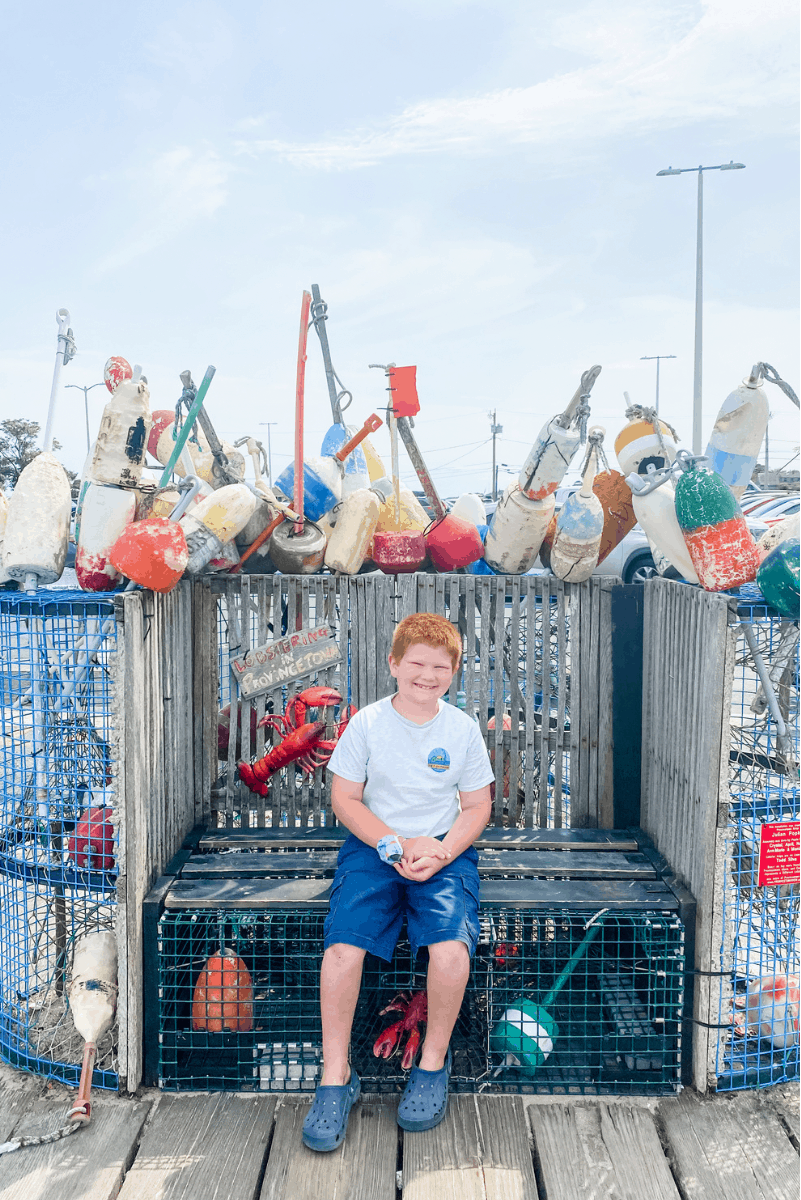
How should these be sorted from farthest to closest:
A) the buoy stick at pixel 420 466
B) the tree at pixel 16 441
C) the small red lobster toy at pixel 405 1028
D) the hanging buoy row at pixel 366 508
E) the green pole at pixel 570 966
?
the tree at pixel 16 441
the buoy stick at pixel 420 466
the hanging buoy row at pixel 366 508
the green pole at pixel 570 966
the small red lobster toy at pixel 405 1028

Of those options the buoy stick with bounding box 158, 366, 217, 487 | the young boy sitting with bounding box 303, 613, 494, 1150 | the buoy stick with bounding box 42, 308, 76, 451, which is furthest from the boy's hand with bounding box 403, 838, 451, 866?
the buoy stick with bounding box 42, 308, 76, 451

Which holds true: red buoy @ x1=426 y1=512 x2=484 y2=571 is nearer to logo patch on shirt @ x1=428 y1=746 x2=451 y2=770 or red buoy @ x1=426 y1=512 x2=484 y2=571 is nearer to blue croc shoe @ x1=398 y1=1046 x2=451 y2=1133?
logo patch on shirt @ x1=428 y1=746 x2=451 y2=770

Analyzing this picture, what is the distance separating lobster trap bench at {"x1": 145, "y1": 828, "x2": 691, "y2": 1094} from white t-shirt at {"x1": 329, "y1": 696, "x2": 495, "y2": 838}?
37 cm

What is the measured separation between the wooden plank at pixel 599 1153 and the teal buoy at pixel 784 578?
1679 mm

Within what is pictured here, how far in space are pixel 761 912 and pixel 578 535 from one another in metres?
1.52

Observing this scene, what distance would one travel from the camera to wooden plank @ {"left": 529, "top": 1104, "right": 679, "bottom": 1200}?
242 cm

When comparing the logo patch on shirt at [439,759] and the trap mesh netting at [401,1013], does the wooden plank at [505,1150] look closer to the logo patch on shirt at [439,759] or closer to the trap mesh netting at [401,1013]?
the trap mesh netting at [401,1013]

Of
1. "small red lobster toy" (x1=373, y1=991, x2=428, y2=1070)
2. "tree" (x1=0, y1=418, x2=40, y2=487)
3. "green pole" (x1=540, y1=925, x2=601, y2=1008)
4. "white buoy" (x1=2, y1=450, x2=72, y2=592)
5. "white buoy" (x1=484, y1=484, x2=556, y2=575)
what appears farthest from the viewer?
"tree" (x1=0, y1=418, x2=40, y2=487)

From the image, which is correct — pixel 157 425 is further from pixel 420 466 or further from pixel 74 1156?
pixel 74 1156

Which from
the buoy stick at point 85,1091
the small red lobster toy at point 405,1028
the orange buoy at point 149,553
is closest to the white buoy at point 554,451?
the orange buoy at point 149,553

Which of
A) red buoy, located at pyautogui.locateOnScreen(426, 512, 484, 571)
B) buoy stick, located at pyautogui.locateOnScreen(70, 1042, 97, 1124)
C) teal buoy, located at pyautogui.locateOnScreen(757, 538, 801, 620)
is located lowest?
buoy stick, located at pyautogui.locateOnScreen(70, 1042, 97, 1124)

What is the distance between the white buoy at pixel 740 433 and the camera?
3.28 metres

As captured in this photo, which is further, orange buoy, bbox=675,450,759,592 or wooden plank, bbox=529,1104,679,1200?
orange buoy, bbox=675,450,759,592

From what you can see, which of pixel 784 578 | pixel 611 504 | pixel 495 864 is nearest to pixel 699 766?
pixel 784 578
